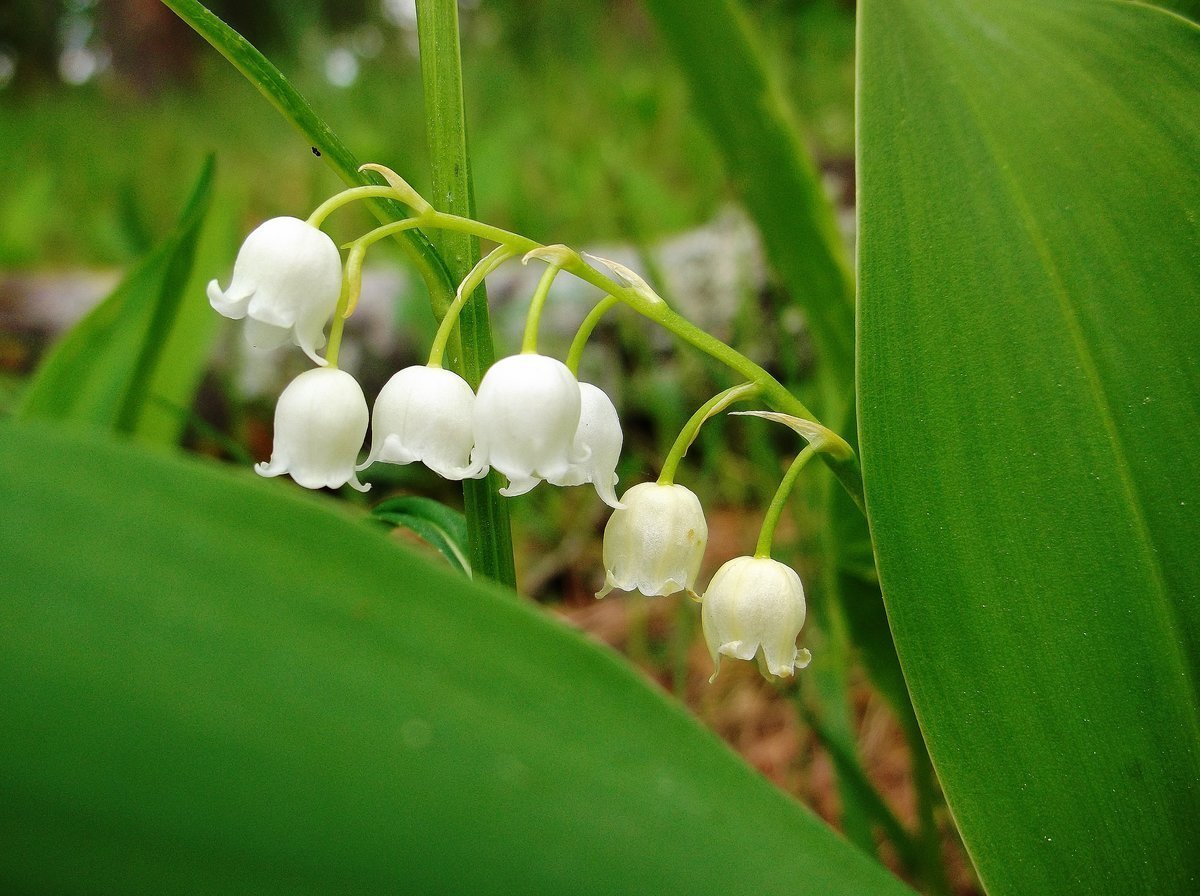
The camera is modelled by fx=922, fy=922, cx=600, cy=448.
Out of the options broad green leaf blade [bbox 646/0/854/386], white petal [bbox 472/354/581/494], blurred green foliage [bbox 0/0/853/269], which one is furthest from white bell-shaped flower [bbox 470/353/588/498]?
blurred green foliage [bbox 0/0/853/269]

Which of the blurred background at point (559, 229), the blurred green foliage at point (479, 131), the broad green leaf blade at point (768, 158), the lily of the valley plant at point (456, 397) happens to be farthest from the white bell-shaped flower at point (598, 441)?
the blurred green foliage at point (479, 131)

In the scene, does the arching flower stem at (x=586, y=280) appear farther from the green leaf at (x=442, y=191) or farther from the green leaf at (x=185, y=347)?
the green leaf at (x=185, y=347)

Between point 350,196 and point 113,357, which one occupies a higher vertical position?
point 113,357

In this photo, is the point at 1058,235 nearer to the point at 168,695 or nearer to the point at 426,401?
the point at 426,401

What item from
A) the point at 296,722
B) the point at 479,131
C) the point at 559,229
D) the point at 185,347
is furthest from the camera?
the point at 479,131

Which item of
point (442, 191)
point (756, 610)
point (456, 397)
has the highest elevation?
point (442, 191)

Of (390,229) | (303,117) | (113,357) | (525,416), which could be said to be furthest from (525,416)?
(113,357)

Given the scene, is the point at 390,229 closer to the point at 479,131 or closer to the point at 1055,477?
the point at 1055,477
